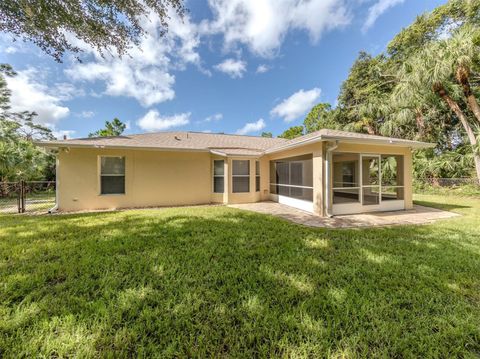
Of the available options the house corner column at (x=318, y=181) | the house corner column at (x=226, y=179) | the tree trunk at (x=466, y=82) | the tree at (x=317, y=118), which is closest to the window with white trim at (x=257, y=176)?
the house corner column at (x=226, y=179)

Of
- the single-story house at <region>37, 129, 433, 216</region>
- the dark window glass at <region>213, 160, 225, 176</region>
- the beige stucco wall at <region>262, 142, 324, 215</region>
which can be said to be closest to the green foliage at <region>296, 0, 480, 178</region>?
the single-story house at <region>37, 129, 433, 216</region>

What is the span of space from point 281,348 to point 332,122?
24.1 m

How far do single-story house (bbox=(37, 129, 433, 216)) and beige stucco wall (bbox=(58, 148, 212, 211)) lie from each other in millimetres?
35

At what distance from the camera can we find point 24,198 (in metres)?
8.52

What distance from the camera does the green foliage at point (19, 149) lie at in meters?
12.6

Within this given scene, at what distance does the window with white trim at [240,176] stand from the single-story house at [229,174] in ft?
0.18

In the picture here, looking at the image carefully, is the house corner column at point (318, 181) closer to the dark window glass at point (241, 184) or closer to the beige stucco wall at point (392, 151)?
the beige stucco wall at point (392, 151)

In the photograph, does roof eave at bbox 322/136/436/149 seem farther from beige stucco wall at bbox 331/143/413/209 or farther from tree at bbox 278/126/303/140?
tree at bbox 278/126/303/140

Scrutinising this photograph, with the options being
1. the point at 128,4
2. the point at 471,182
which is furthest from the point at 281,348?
the point at 471,182

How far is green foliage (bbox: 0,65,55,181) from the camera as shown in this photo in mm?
12555

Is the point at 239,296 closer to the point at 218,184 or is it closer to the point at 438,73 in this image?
the point at 218,184

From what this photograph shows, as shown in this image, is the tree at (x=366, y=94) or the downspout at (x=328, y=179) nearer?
the downspout at (x=328, y=179)

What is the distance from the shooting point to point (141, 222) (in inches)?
248

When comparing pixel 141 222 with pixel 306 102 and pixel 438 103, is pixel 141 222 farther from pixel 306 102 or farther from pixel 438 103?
pixel 306 102
